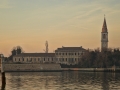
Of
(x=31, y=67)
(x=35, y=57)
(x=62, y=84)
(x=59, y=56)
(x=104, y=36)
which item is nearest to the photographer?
(x=62, y=84)

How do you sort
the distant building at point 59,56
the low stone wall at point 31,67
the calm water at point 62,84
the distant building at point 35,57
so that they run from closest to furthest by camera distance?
the calm water at point 62,84 < the low stone wall at point 31,67 < the distant building at point 59,56 < the distant building at point 35,57

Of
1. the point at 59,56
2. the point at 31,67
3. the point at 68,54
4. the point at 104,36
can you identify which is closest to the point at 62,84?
the point at 31,67

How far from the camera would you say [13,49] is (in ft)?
497

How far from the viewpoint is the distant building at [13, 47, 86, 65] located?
133600 mm

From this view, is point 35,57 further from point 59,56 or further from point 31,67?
point 31,67

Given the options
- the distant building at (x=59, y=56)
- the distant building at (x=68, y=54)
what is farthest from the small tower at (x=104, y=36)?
the distant building at (x=59, y=56)

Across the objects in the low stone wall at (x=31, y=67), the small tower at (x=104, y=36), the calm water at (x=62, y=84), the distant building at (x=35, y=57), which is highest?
the small tower at (x=104, y=36)

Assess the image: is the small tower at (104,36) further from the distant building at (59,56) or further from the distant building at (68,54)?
the distant building at (59,56)

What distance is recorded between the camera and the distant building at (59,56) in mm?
133600

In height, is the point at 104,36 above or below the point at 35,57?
above

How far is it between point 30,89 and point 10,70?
70.2 metres

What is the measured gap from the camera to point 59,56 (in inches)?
5325

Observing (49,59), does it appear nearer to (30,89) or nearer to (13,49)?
(13,49)

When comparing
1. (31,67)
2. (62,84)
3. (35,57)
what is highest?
(35,57)
